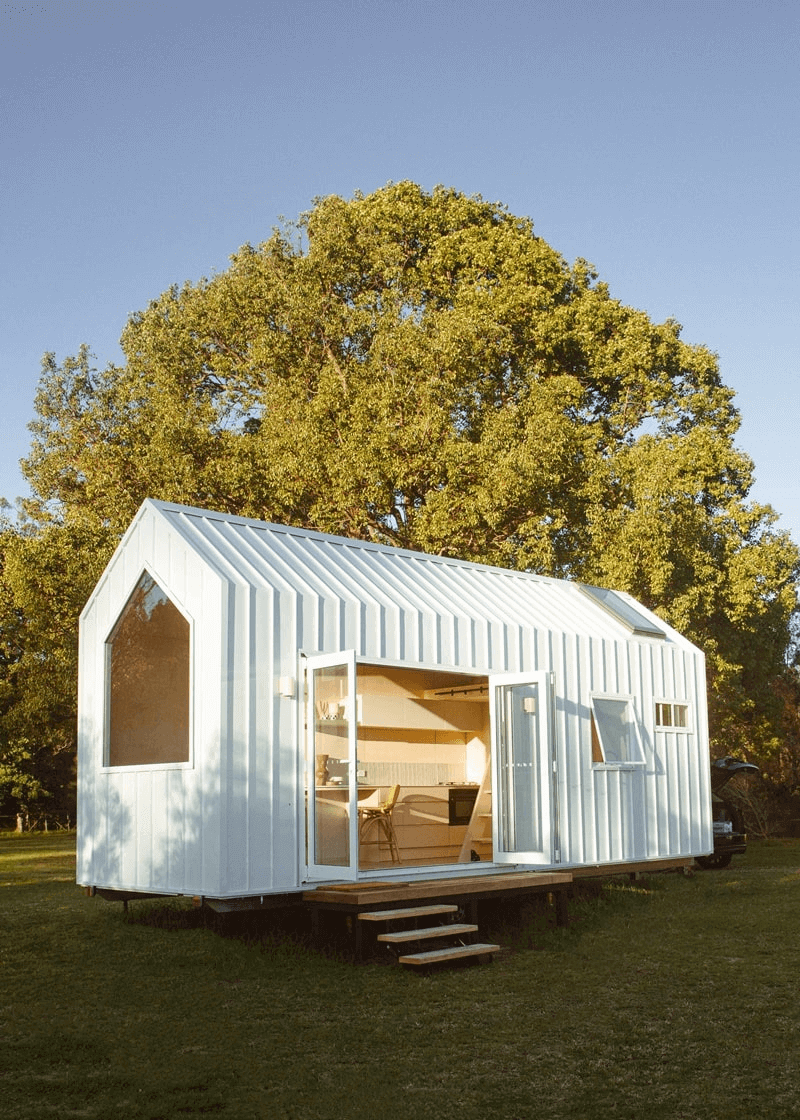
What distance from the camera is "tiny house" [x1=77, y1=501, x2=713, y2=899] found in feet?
28.2

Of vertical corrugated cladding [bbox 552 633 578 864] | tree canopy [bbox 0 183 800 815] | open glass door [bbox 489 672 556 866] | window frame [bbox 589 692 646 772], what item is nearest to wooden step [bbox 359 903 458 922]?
open glass door [bbox 489 672 556 866]

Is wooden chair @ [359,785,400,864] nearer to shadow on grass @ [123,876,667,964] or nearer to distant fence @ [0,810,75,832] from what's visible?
shadow on grass @ [123,876,667,964]

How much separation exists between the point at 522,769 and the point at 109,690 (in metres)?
3.89

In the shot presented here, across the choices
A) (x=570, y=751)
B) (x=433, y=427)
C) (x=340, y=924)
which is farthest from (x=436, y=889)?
(x=433, y=427)

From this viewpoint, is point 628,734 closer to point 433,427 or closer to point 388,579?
point 388,579

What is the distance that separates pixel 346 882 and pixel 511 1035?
9.85ft

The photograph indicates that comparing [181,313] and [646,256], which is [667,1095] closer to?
[646,256]

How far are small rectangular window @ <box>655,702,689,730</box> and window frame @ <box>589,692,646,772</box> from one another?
51 centimetres

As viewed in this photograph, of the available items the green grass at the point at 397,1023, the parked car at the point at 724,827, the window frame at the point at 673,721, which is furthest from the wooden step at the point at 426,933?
the parked car at the point at 724,827

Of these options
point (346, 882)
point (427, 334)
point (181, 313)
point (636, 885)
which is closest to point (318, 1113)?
point (346, 882)

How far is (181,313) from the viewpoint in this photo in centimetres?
2553

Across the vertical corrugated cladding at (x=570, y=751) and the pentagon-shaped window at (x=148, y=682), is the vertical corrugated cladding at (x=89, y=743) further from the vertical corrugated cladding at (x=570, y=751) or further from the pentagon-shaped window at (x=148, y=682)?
the vertical corrugated cladding at (x=570, y=751)

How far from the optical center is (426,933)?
8.37 m

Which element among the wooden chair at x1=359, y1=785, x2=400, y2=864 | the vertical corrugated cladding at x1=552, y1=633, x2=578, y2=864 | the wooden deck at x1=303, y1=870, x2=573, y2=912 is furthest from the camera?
the wooden chair at x1=359, y1=785, x2=400, y2=864
